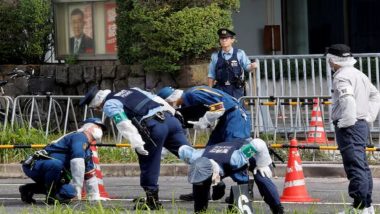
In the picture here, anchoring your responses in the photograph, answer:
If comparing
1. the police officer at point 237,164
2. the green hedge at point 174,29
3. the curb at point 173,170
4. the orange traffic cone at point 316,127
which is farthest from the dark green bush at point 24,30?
the police officer at point 237,164

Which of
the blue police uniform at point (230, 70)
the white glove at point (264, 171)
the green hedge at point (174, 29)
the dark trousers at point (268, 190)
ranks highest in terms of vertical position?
the green hedge at point (174, 29)

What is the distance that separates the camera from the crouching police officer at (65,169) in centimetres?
1238

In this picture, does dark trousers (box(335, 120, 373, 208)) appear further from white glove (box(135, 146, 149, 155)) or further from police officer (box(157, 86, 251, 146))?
white glove (box(135, 146, 149, 155))

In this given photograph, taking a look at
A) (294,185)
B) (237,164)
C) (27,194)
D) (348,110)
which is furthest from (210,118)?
(27,194)

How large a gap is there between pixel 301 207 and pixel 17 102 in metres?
6.61

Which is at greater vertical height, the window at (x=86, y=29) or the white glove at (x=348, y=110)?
the window at (x=86, y=29)

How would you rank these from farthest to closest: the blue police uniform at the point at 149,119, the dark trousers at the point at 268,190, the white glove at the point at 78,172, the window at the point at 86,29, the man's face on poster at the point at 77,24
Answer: the man's face on poster at the point at 77,24 → the window at the point at 86,29 → the white glove at the point at 78,172 → the blue police uniform at the point at 149,119 → the dark trousers at the point at 268,190

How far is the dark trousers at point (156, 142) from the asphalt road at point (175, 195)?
331 millimetres

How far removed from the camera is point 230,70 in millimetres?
15414

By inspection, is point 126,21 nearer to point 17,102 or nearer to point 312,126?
point 17,102

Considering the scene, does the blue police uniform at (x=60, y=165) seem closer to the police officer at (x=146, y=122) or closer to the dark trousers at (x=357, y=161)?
the police officer at (x=146, y=122)

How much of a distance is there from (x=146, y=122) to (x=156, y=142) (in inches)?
9.8

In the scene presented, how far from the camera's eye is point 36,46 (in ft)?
65.0

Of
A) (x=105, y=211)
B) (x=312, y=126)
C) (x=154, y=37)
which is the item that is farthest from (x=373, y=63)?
(x=105, y=211)
